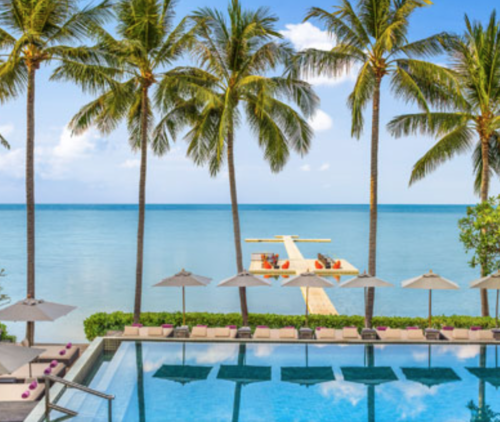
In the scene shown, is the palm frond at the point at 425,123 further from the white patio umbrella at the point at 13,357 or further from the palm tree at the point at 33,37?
the white patio umbrella at the point at 13,357

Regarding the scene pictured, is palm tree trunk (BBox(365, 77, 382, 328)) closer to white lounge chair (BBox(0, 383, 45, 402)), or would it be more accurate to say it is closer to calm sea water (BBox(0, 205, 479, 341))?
white lounge chair (BBox(0, 383, 45, 402))

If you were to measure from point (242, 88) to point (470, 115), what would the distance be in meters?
7.15

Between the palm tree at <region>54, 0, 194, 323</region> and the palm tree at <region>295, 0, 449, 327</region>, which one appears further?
the palm tree at <region>295, 0, 449, 327</region>

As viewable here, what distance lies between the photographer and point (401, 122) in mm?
17172

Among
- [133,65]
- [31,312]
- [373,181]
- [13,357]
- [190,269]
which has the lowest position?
[190,269]

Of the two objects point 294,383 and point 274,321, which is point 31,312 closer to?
point 294,383

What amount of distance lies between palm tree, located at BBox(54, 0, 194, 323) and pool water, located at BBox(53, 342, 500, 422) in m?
3.13

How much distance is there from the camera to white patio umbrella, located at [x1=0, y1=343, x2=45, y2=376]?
8430 mm

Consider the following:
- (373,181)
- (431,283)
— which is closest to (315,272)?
(373,181)

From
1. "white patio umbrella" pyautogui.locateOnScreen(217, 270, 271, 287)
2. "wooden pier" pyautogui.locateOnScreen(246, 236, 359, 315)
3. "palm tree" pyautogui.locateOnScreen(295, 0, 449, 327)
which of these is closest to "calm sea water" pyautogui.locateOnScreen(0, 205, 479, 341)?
"wooden pier" pyautogui.locateOnScreen(246, 236, 359, 315)

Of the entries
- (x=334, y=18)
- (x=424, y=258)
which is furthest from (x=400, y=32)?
(x=424, y=258)

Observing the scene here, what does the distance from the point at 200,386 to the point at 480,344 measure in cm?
711

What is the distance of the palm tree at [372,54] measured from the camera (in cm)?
1473

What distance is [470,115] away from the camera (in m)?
16.4
